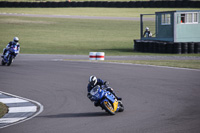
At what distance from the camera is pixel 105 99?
9.71 meters

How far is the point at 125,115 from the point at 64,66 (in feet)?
39.1

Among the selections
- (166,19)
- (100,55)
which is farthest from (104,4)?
(100,55)

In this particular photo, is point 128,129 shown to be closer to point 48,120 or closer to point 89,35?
point 48,120

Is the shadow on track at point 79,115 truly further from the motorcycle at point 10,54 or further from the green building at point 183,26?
the green building at point 183,26

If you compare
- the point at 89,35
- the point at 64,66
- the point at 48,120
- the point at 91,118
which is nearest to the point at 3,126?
the point at 48,120

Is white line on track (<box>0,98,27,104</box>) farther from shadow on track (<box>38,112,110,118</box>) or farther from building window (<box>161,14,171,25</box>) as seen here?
building window (<box>161,14,171,25</box>)

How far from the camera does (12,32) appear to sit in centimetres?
4725

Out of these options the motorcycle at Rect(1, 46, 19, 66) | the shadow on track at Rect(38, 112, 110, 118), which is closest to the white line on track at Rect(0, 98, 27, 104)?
the shadow on track at Rect(38, 112, 110, 118)

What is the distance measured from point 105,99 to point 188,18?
74.9 ft

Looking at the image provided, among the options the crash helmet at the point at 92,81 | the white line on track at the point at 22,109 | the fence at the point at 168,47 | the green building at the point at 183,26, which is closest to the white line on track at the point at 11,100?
the white line on track at the point at 22,109

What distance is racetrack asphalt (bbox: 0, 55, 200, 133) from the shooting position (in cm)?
846

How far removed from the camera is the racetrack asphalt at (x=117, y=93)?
333 inches

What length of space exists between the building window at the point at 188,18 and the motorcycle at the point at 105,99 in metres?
22.3

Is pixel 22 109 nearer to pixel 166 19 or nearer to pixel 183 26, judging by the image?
pixel 183 26
